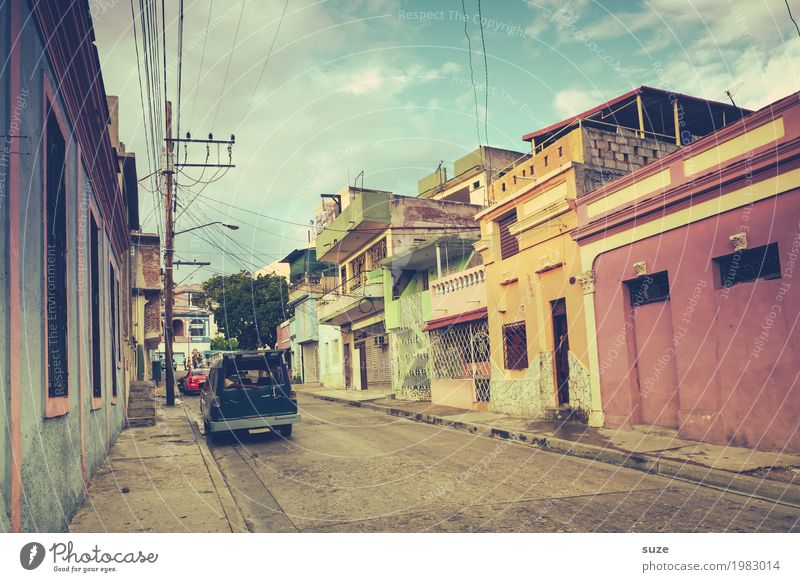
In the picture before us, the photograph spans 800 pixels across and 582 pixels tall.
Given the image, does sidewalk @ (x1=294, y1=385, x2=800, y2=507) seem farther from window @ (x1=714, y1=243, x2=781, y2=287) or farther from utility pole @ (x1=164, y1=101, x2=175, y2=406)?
utility pole @ (x1=164, y1=101, x2=175, y2=406)

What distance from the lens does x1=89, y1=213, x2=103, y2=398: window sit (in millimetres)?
9113

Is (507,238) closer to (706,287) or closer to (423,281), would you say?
(706,287)

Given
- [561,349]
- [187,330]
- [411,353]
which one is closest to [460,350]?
[411,353]

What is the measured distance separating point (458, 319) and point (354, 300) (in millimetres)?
10920

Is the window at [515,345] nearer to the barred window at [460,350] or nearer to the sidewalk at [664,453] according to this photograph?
the barred window at [460,350]

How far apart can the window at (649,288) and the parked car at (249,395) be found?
7.18 m

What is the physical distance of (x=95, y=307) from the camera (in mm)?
9484

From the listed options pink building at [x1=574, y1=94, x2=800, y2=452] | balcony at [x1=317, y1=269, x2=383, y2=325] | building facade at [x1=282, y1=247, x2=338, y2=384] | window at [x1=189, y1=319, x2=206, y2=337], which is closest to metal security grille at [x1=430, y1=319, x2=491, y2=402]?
pink building at [x1=574, y1=94, x2=800, y2=452]

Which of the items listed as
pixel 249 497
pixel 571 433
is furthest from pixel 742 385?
pixel 249 497

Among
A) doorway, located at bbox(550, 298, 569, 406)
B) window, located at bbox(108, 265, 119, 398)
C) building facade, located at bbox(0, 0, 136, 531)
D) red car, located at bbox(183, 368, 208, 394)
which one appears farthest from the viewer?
red car, located at bbox(183, 368, 208, 394)

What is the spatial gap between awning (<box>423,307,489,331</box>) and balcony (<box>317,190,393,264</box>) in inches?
279

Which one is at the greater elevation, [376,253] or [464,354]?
[376,253]

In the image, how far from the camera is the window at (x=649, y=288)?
11164mm

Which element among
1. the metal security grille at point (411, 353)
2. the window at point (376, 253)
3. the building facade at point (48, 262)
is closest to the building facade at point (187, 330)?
the window at point (376, 253)
